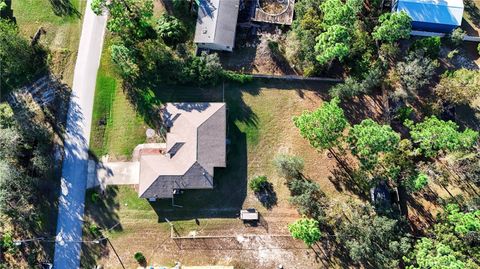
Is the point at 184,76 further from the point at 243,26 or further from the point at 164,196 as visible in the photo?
the point at 164,196

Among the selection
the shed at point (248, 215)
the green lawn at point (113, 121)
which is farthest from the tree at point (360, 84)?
the green lawn at point (113, 121)

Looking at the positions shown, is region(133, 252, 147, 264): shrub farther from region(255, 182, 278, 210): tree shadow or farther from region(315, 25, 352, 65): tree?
region(315, 25, 352, 65): tree

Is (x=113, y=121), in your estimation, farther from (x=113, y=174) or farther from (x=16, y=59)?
(x=16, y=59)

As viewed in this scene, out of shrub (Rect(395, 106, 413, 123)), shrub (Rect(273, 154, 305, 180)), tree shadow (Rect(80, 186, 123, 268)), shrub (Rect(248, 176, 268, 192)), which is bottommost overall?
tree shadow (Rect(80, 186, 123, 268))

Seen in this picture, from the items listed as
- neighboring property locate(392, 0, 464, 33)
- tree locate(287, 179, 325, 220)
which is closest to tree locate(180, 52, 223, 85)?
tree locate(287, 179, 325, 220)

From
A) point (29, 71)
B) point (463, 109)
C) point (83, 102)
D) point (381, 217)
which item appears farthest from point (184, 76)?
point (463, 109)

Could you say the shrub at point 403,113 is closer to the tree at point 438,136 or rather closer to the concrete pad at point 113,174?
the tree at point 438,136

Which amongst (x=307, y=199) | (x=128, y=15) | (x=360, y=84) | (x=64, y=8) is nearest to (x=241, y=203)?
(x=307, y=199)
